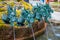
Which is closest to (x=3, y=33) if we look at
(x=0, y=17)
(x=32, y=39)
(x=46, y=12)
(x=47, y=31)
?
(x=0, y=17)

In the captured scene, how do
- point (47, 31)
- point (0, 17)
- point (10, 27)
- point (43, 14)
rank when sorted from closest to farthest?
point (43, 14)
point (10, 27)
point (0, 17)
point (47, 31)

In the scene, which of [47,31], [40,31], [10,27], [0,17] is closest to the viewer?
[10,27]

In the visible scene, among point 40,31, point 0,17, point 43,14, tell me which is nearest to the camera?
point 43,14

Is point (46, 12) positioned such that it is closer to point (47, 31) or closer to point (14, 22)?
point (14, 22)

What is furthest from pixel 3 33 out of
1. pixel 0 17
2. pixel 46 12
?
pixel 46 12

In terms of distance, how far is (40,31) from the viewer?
5.25m

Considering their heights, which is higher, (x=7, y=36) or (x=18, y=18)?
(x=18, y=18)

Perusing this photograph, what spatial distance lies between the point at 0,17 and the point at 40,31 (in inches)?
47.2

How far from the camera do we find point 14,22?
12.8ft

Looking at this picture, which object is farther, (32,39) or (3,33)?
(32,39)

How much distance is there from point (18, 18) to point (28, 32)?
77 centimetres

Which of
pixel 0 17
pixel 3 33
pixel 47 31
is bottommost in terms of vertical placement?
pixel 47 31

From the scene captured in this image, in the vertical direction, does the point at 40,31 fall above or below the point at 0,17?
below

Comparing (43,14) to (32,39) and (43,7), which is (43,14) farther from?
(32,39)
